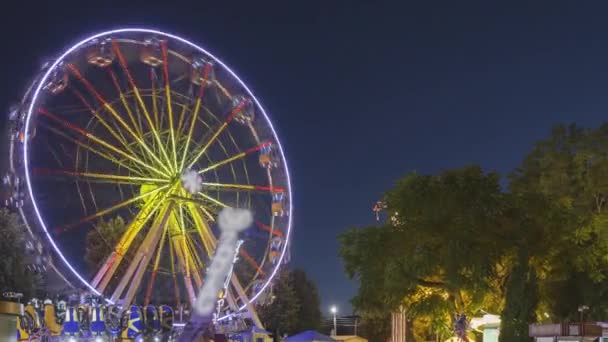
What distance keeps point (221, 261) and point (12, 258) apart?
16.9 m

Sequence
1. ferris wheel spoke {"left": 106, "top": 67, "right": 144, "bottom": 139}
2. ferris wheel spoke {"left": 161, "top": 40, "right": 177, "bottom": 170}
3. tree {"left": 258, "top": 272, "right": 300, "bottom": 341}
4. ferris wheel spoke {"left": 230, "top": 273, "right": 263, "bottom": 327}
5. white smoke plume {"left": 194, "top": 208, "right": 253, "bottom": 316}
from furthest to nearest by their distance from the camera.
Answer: tree {"left": 258, "top": 272, "right": 300, "bottom": 341}
ferris wheel spoke {"left": 230, "top": 273, "right": 263, "bottom": 327}
ferris wheel spoke {"left": 161, "top": 40, "right": 177, "bottom": 170}
ferris wheel spoke {"left": 106, "top": 67, "right": 144, "bottom": 139}
white smoke plume {"left": 194, "top": 208, "right": 253, "bottom": 316}

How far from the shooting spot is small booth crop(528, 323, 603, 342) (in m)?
15.9

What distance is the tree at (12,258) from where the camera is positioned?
Result: 35.0m

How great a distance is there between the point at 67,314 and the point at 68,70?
8.25 metres

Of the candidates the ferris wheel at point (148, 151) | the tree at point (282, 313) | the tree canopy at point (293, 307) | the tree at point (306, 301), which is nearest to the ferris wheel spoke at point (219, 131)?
the ferris wheel at point (148, 151)

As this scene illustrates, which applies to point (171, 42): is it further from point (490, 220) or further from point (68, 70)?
point (490, 220)

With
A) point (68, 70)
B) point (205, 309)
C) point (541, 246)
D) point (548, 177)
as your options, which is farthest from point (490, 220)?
point (68, 70)

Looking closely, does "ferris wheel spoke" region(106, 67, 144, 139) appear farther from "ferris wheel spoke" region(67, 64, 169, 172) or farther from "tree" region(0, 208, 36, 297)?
"tree" region(0, 208, 36, 297)

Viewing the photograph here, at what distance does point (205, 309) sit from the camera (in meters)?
20.3

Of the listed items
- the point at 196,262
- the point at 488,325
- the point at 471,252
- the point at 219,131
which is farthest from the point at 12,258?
the point at 471,252

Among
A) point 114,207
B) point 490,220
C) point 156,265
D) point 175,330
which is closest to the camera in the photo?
point 490,220

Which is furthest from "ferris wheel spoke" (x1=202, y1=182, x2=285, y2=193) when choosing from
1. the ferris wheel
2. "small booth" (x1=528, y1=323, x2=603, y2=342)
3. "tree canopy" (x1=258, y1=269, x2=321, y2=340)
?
"tree canopy" (x1=258, y1=269, x2=321, y2=340)

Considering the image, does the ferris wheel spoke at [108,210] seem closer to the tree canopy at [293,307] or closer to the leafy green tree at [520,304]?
the leafy green tree at [520,304]

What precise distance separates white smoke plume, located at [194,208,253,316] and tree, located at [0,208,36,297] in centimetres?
1490
